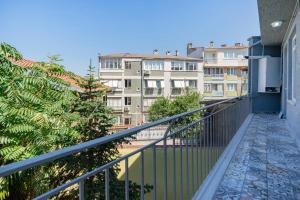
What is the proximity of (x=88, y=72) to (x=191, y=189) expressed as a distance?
492cm

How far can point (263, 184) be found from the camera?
3.12 m

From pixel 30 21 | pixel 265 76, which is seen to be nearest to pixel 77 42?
pixel 30 21

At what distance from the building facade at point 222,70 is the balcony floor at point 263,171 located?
31804 millimetres

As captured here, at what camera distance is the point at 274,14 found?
6.36m

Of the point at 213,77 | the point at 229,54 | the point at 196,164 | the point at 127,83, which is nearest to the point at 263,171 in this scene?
the point at 196,164

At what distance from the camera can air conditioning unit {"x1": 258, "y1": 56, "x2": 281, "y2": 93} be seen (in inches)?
402

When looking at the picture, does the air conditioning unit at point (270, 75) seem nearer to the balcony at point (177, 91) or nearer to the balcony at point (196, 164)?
the balcony at point (196, 164)

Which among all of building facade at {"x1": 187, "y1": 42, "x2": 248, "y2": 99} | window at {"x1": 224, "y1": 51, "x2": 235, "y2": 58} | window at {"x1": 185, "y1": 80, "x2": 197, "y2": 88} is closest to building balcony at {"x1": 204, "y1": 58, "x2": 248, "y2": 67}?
building facade at {"x1": 187, "y1": 42, "x2": 248, "y2": 99}

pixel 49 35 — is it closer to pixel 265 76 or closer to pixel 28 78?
pixel 265 76

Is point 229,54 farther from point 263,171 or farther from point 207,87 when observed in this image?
point 263,171

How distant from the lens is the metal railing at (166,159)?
1003 mm

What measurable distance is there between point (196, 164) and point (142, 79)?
3059 cm

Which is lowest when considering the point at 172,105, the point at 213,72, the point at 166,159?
A: the point at 172,105

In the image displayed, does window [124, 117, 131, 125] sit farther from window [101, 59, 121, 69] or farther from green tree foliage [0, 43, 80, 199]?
green tree foliage [0, 43, 80, 199]
